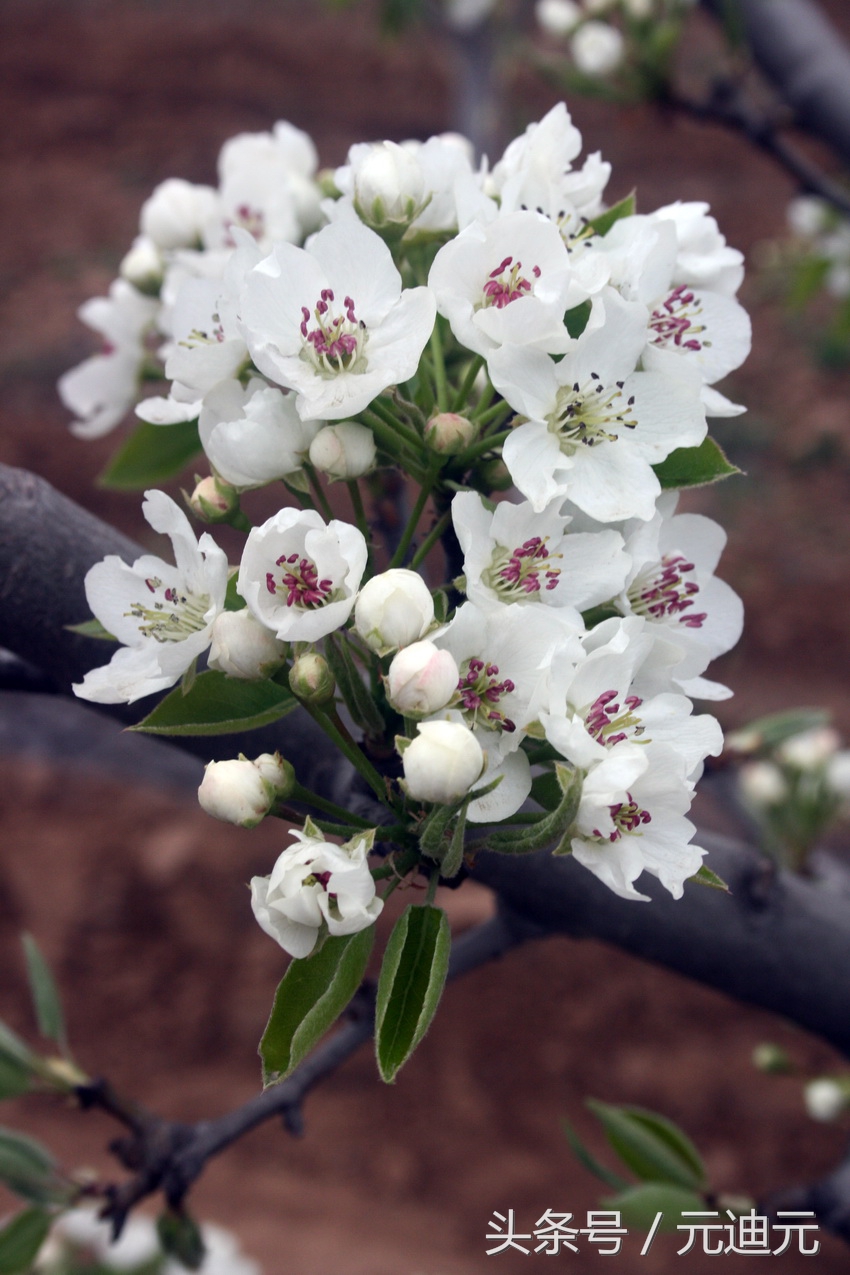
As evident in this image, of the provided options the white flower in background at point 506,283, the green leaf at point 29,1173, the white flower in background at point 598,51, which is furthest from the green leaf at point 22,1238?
the white flower in background at point 598,51

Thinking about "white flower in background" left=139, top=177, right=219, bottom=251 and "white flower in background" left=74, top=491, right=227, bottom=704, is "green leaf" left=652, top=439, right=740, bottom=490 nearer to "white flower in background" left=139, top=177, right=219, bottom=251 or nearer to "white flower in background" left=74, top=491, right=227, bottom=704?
"white flower in background" left=74, top=491, right=227, bottom=704

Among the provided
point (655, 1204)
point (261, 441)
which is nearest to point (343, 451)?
point (261, 441)

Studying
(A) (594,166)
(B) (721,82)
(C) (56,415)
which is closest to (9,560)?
(A) (594,166)

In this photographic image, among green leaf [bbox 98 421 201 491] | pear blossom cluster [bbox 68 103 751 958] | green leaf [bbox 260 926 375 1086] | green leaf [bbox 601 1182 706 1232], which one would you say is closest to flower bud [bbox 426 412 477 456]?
pear blossom cluster [bbox 68 103 751 958]

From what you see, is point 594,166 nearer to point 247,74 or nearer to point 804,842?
point 804,842

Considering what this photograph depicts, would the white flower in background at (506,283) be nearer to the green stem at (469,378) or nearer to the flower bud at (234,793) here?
the green stem at (469,378)
